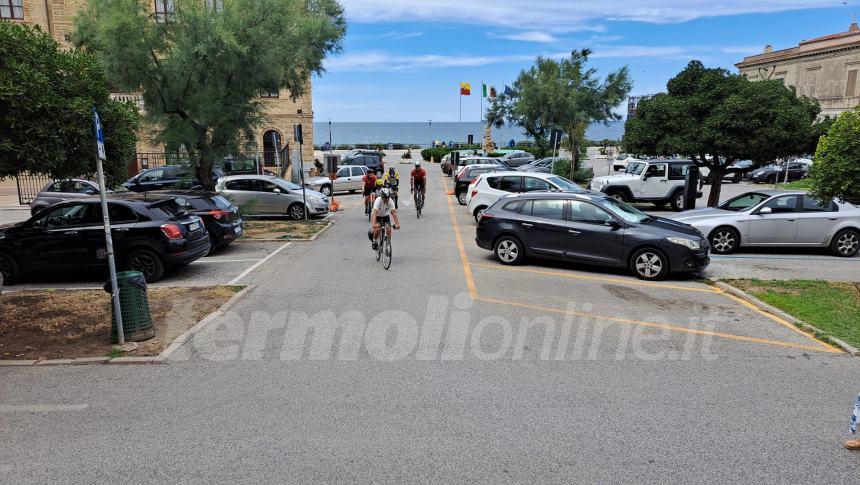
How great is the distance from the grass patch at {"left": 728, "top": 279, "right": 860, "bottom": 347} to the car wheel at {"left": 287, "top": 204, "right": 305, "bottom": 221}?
44.5 feet

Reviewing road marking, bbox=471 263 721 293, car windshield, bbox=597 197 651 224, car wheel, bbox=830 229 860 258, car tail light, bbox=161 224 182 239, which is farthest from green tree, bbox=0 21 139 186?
car wheel, bbox=830 229 860 258

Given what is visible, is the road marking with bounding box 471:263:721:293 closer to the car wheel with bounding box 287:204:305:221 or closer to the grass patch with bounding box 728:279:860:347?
the grass patch with bounding box 728:279:860:347

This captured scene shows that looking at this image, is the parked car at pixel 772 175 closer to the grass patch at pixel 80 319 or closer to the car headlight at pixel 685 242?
the car headlight at pixel 685 242

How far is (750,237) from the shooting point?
13352 millimetres

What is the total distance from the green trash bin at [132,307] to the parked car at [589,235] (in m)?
7.04

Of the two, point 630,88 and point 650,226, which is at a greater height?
point 630,88

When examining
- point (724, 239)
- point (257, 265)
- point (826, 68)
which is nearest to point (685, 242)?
point (724, 239)

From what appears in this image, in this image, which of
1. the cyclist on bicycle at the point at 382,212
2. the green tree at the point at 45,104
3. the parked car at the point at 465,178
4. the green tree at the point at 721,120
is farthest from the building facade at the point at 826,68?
the green tree at the point at 45,104

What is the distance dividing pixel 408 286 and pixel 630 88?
43712 millimetres

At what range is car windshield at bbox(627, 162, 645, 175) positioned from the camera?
22.3 meters

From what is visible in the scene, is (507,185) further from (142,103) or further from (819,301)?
(142,103)

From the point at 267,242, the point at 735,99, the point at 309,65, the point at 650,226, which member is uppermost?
the point at 309,65

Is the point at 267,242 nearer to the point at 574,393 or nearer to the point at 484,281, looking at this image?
the point at 484,281

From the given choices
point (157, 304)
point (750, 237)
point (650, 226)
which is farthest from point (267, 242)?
point (750, 237)
